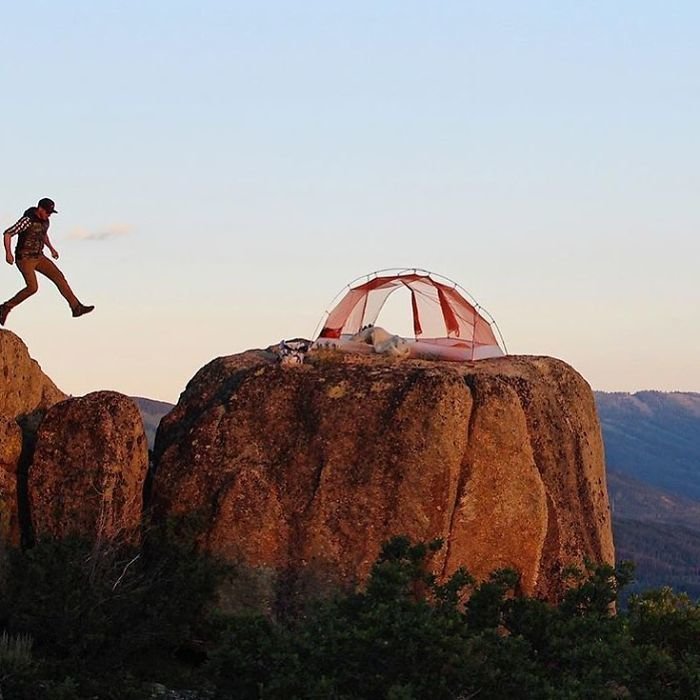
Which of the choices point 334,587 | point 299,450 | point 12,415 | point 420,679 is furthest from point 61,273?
point 420,679

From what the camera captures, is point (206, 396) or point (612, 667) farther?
→ point (206, 396)

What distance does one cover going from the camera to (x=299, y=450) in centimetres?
2423

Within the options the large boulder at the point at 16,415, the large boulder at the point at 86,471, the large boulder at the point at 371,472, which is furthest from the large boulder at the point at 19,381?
Answer: the large boulder at the point at 371,472

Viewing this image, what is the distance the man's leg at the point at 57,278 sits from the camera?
84.2ft

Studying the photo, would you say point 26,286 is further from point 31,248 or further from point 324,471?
point 324,471

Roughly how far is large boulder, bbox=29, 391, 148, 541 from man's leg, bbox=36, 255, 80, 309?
2309mm

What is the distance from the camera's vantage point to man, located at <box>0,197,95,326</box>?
25.1 metres

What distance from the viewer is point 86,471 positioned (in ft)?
78.9

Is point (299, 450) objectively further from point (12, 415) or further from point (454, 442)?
point (12, 415)

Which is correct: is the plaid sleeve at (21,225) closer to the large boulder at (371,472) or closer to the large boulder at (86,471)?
the large boulder at (86,471)

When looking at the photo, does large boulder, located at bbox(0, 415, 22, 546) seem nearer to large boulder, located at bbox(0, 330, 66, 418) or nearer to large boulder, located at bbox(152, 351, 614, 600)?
large boulder, located at bbox(0, 330, 66, 418)

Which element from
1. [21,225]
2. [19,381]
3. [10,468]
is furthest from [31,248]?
[10,468]

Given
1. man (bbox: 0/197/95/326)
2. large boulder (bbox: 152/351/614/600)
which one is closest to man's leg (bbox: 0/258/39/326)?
man (bbox: 0/197/95/326)

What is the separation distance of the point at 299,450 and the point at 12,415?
203 inches
